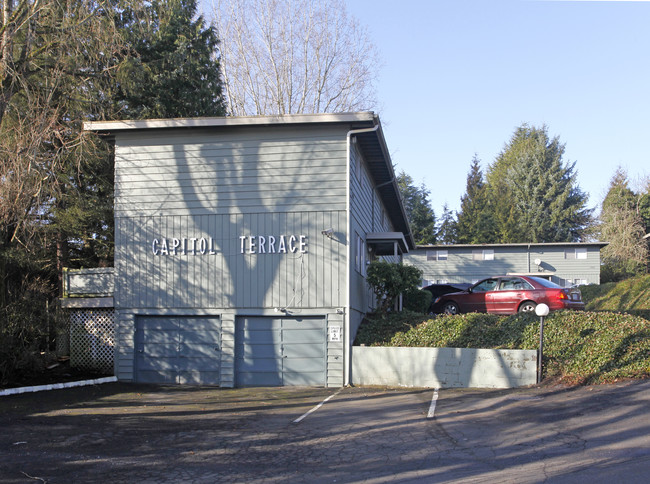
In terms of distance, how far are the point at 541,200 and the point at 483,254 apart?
2047cm

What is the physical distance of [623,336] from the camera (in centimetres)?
1383

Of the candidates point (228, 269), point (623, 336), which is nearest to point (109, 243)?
point (228, 269)

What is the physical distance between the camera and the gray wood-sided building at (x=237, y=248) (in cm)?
1552

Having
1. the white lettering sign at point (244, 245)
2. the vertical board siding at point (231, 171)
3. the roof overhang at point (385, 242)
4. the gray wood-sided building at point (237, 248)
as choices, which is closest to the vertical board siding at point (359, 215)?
the gray wood-sided building at point (237, 248)

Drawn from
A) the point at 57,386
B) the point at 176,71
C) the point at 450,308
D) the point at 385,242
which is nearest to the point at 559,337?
the point at 450,308

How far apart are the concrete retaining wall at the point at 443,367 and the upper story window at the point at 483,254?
26567 millimetres

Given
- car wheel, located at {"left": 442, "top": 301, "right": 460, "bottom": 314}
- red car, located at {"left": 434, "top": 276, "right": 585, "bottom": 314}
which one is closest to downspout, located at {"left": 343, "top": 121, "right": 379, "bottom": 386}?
red car, located at {"left": 434, "top": 276, "right": 585, "bottom": 314}

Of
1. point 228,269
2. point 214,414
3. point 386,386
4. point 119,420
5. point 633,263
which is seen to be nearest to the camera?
point 119,420

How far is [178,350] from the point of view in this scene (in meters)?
16.1

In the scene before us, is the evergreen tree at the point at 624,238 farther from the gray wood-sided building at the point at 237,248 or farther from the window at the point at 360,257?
the gray wood-sided building at the point at 237,248

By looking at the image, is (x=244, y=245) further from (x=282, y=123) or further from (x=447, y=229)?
(x=447, y=229)

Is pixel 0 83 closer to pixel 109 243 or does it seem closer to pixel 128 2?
pixel 128 2

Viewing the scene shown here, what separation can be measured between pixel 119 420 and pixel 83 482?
3.91 m

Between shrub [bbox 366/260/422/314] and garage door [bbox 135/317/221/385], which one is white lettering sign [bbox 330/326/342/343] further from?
garage door [bbox 135/317/221/385]
